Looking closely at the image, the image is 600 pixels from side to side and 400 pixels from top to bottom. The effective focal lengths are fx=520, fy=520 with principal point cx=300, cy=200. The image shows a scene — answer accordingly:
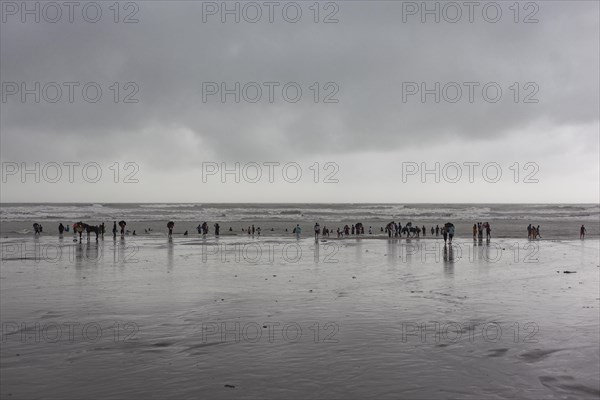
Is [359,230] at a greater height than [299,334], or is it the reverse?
[359,230]

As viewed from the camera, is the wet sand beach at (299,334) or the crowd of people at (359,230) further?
the crowd of people at (359,230)

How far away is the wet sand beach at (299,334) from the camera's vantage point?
820cm

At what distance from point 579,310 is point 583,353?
4613 millimetres

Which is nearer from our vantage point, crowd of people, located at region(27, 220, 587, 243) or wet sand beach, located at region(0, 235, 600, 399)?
wet sand beach, located at region(0, 235, 600, 399)

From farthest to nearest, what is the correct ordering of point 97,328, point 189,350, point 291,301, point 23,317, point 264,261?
point 264,261 → point 291,301 → point 23,317 → point 97,328 → point 189,350

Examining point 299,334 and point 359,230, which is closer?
point 299,334

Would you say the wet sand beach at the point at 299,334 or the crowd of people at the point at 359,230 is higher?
the crowd of people at the point at 359,230

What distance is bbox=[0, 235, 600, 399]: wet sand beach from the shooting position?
26.9ft

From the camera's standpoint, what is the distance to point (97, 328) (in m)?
11.9

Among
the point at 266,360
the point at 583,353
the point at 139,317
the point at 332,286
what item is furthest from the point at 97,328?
the point at 583,353

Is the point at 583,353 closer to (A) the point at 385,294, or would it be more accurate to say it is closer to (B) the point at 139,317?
(A) the point at 385,294

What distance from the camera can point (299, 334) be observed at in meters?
11.4

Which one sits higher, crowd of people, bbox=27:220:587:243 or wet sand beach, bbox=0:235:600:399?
crowd of people, bbox=27:220:587:243

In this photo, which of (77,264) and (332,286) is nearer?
(332,286)
